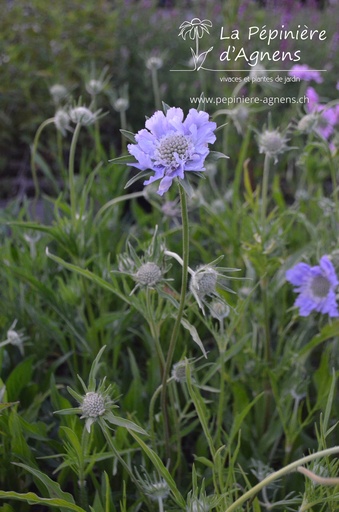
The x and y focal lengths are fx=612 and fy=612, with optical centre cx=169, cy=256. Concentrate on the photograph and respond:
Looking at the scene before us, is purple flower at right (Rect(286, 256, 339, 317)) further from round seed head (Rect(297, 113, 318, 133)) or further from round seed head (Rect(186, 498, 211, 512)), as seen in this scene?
round seed head (Rect(186, 498, 211, 512))

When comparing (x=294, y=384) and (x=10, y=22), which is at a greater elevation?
(x=10, y=22)

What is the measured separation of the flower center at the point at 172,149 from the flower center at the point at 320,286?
459 mm

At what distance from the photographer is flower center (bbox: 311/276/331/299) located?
3.44 feet

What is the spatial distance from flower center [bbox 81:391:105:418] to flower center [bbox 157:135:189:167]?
287 millimetres

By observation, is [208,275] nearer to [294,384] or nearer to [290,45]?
[294,384]

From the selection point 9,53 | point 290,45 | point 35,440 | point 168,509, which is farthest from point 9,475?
point 290,45

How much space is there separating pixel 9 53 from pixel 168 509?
1840mm

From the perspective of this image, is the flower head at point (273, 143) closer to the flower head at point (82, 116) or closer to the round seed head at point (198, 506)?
the flower head at point (82, 116)

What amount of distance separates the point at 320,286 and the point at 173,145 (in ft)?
1.55

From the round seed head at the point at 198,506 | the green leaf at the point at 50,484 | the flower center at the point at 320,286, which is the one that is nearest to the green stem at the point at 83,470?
the green leaf at the point at 50,484

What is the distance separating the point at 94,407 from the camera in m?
0.72

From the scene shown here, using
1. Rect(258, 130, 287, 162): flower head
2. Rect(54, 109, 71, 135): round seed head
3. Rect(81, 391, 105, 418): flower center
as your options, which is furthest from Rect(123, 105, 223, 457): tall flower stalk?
Rect(54, 109, 71, 135): round seed head

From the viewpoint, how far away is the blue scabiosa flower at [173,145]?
669 mm

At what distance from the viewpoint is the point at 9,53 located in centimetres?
223
